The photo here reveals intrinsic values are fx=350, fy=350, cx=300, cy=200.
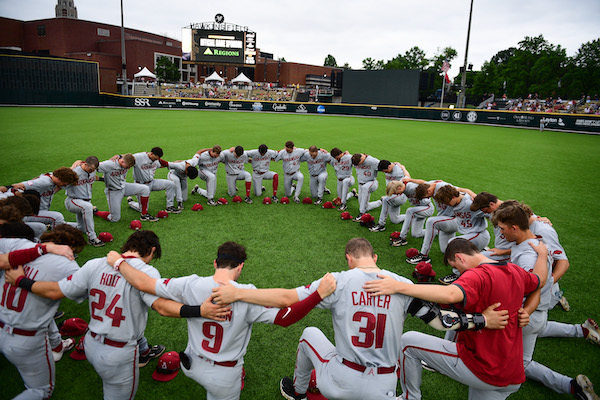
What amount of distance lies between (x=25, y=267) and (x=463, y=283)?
4.13 metres

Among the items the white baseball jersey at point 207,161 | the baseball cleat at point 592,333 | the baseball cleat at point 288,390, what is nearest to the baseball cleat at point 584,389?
the baseball cleat at point 592,333

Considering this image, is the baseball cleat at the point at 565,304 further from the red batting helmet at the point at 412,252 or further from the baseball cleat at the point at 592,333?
the red batting helmet at the point at 412,252

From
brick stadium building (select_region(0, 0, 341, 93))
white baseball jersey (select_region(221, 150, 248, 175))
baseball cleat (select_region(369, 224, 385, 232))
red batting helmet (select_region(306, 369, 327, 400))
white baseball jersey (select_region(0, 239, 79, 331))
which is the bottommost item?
red batting helmet (select_region(306, 369, 327, 400))

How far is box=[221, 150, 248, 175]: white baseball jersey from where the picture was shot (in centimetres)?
1096

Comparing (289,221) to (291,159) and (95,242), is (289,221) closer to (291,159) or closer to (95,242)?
(291,159)

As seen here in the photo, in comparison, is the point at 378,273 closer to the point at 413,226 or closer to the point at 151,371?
the point at 151,371

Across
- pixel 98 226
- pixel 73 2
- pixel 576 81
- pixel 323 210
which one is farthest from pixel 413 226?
pixel 73 2

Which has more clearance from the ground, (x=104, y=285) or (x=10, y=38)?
(x=10, y=38)

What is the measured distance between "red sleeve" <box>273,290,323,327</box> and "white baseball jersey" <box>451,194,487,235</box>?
478 cm

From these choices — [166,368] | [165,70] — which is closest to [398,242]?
[166,368]

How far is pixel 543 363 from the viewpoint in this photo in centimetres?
454

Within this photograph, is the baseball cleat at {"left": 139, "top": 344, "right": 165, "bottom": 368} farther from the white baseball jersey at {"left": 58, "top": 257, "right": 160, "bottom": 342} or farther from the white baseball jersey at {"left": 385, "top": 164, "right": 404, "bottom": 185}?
the white baseball jersey at {"left": 385, "top": 164, "right": 404, "bottom": 185}

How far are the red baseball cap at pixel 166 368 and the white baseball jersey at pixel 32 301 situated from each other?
49.9 inches

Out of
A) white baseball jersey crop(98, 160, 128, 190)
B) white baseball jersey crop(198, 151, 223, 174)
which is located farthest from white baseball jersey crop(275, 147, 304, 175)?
white baseball jersey crop(98, 160, 128, 190)
